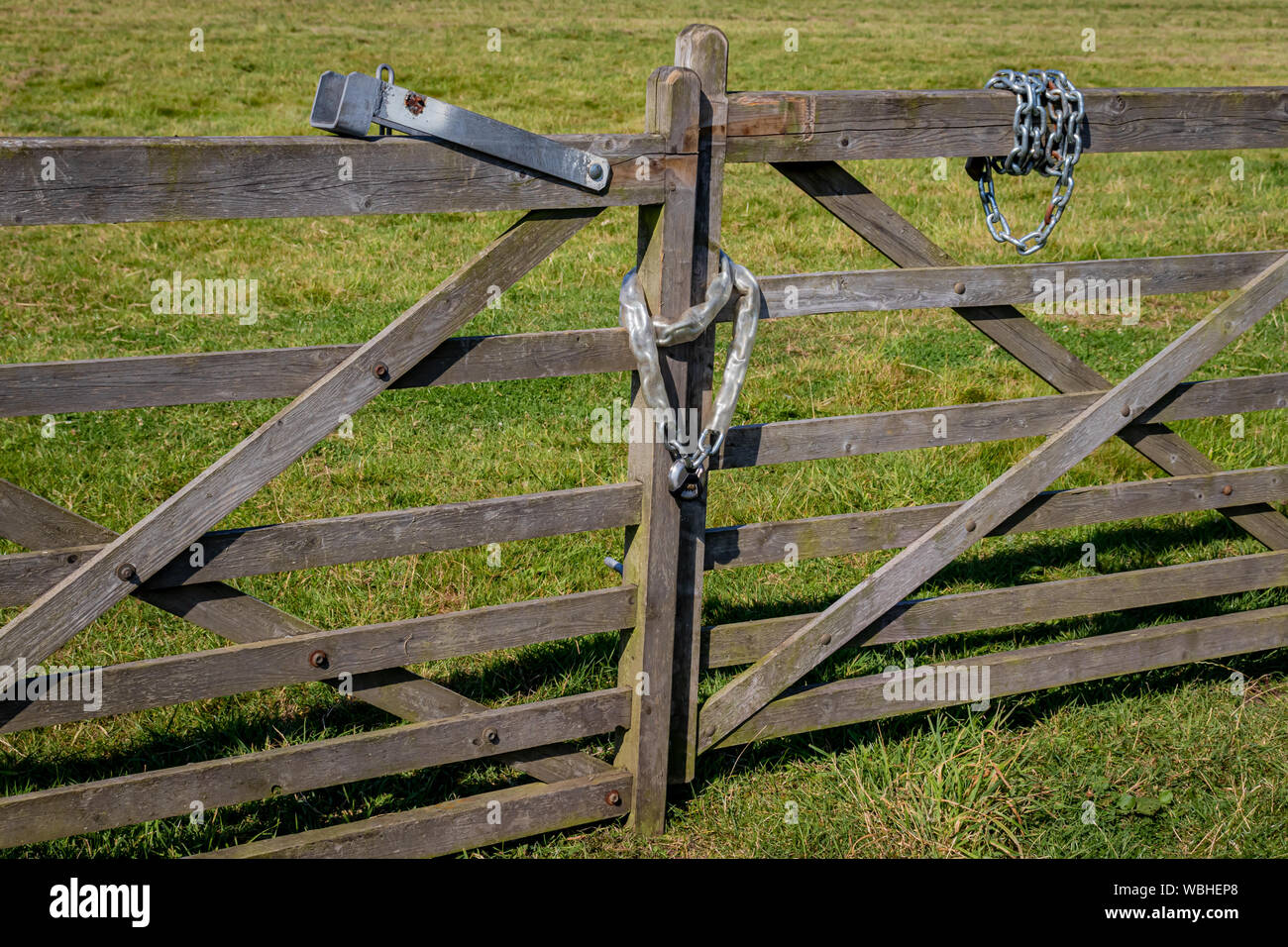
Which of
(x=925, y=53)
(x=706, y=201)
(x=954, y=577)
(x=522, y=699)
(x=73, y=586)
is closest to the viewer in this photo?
(x=73, y=586)

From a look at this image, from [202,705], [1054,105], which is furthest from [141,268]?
[1054,105]

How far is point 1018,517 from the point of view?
4.25 metres

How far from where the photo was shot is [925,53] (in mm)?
22328

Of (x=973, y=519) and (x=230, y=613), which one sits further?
(x=973, y=519)

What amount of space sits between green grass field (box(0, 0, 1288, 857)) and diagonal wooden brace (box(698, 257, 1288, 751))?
1.31 ft

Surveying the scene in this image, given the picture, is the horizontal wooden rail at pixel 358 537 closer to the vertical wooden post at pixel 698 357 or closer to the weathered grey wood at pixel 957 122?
the vertical wooden post at pixel 698 357

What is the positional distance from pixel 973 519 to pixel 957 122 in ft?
4.25

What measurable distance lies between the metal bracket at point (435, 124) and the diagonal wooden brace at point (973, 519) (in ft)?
5.40

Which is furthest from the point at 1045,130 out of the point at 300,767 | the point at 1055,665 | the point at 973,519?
the point at 300,767

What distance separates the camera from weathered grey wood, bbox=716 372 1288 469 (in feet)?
12.3

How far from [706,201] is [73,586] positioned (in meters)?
1.97

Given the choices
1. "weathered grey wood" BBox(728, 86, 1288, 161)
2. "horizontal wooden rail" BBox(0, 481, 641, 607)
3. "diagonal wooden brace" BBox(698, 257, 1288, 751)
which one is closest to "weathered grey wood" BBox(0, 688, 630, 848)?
"diagonal wooden brace" BBox(698, 257, 1288, 751)

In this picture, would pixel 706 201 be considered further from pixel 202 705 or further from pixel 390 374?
pixel 202 705

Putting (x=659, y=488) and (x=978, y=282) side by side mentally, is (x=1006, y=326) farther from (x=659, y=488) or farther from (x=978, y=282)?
(x=659, y=488)
